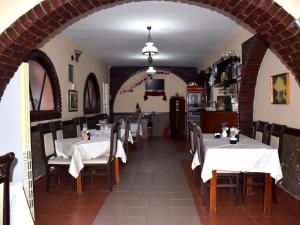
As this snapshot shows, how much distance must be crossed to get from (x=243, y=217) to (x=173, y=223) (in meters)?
0.87

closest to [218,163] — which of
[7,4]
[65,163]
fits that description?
[65,163]

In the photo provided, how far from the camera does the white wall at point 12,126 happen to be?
3.55 meters

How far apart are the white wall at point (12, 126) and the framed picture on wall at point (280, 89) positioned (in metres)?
3.76

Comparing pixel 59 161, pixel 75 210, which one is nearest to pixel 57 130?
pixel 59 161

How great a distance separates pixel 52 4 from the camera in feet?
11.0

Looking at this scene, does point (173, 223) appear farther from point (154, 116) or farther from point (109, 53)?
point (154, 116)

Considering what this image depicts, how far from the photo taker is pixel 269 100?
579 centimetres

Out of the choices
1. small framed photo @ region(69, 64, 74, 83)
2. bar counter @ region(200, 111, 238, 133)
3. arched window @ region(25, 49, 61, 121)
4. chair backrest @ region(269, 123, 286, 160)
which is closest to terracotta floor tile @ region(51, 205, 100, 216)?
arched window @ region(25, 49, 61, 121)

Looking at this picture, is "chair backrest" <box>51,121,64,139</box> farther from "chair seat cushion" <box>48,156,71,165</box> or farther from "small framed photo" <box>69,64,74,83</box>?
"small framed photo" <box>69,64,74,83</box>

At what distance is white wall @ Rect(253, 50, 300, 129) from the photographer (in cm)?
474

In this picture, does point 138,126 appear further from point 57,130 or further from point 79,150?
point 79,150

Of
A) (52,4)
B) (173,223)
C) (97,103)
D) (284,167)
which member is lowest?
(173,223)

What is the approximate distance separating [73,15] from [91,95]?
682 centimetres

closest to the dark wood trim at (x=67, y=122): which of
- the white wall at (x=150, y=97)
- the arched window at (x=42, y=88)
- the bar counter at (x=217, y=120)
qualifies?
the arched window at (x=42, y=88)
